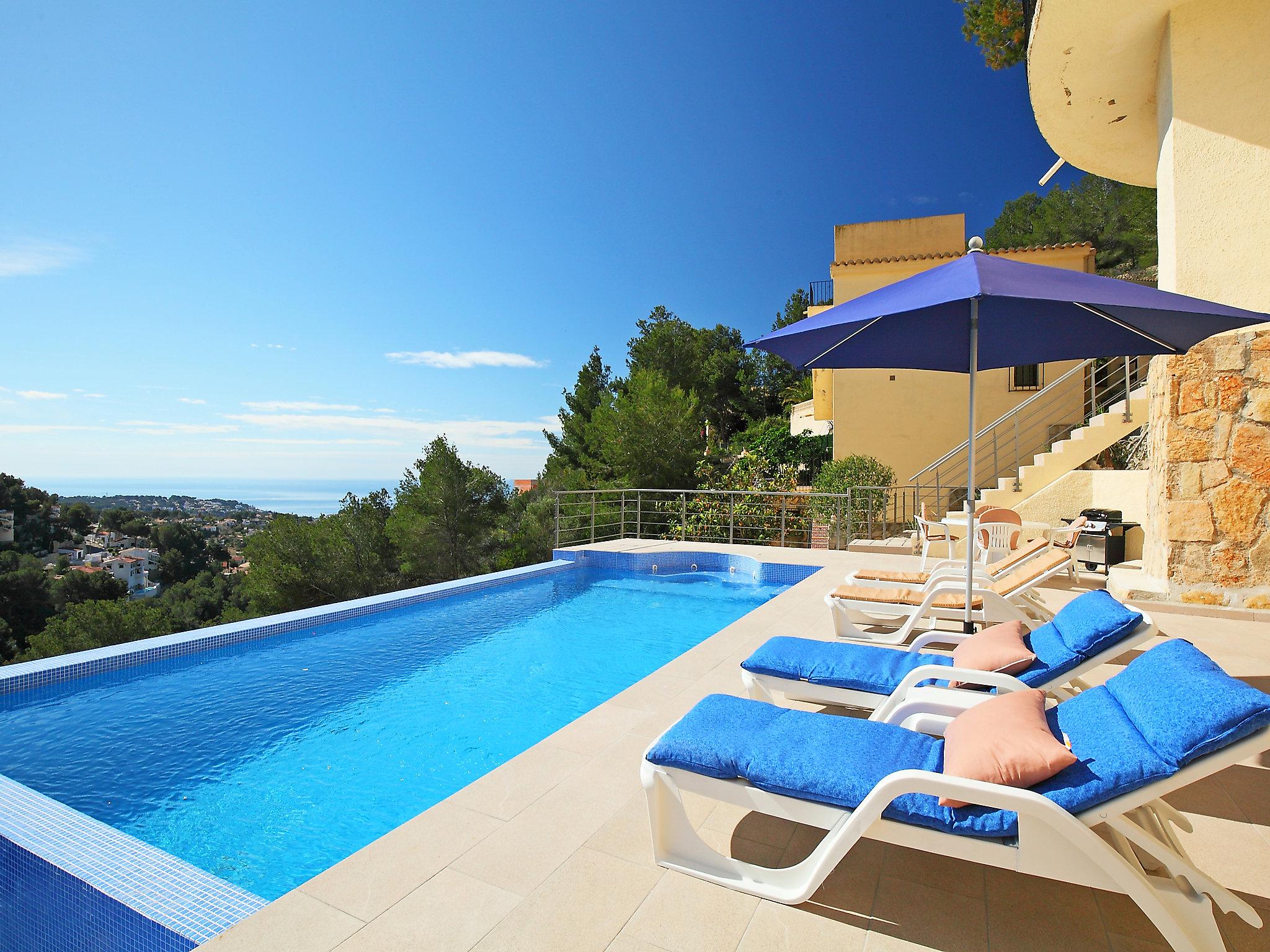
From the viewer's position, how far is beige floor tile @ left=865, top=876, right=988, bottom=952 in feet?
5.84

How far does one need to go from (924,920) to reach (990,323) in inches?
140

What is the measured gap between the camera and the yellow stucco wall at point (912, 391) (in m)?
14.9

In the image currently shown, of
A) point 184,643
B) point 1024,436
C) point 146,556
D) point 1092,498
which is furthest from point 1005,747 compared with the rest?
point 146,556

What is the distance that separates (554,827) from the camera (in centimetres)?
237

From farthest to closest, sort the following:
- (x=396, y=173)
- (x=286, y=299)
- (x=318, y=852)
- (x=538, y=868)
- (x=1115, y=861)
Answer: (x=286, y=299) < (x=396, y=173) < (x=318, y=852) < (x=538, y=868) < (x=1115, y=861)

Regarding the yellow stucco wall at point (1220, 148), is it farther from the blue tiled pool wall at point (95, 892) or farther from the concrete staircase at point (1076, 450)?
the blue tiled pool wall at point (95, 892)

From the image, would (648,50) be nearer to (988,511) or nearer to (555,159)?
(555,159)

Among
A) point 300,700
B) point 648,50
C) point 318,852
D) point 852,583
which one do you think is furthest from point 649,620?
point 648,50

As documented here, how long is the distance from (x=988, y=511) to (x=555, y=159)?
50.8ft

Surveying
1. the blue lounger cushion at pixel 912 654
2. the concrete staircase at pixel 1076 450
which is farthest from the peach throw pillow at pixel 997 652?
the concrete staircase at pixel 1076 450

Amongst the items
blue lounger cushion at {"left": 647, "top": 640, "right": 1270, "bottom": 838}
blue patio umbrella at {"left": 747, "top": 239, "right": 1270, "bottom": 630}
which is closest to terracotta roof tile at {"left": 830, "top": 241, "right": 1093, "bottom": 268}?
blue patio umbrella at {"left": 747, "top": 239, "right": 1270, "bottom": 630}

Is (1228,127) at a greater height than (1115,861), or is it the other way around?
(1228,127)

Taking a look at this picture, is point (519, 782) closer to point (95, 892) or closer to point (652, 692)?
point (652, 692)

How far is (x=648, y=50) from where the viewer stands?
13.5 meters
